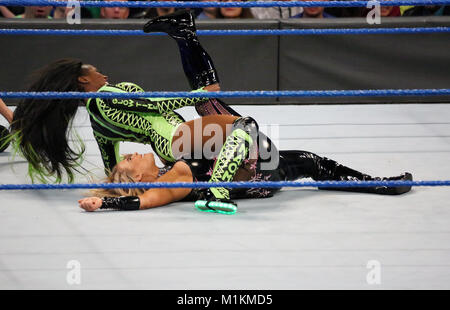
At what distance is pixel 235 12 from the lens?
5301 mm

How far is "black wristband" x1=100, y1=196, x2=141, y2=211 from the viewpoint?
9.92ft

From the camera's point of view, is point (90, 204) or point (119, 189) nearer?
point (90, 204)

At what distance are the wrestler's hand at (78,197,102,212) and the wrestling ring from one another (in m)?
0.04

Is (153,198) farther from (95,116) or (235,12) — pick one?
(235,12)

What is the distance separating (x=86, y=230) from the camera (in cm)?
282

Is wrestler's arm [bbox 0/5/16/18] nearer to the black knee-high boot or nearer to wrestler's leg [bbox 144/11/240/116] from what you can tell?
wrestler's leg [bbox 144/11/240/116]

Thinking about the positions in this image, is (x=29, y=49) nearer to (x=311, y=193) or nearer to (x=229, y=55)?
(x=229, y=55)

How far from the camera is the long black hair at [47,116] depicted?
10.3ft

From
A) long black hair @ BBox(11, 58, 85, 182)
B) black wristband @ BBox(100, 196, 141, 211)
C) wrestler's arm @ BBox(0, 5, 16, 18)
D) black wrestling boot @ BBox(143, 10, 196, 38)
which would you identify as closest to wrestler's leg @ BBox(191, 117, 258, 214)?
black wristband @ BBox(100, 196, 141, 211)

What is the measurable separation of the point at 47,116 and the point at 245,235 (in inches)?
40.6

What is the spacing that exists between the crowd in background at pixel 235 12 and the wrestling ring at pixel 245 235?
1920mm

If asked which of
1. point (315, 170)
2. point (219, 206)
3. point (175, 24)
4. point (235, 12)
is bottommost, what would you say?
point (219, 206)

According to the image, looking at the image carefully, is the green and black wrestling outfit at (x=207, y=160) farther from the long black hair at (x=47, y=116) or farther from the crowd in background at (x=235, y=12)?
the crowd in background at (x=235, y=12)

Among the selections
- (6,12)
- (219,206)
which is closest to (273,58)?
(6,12)
